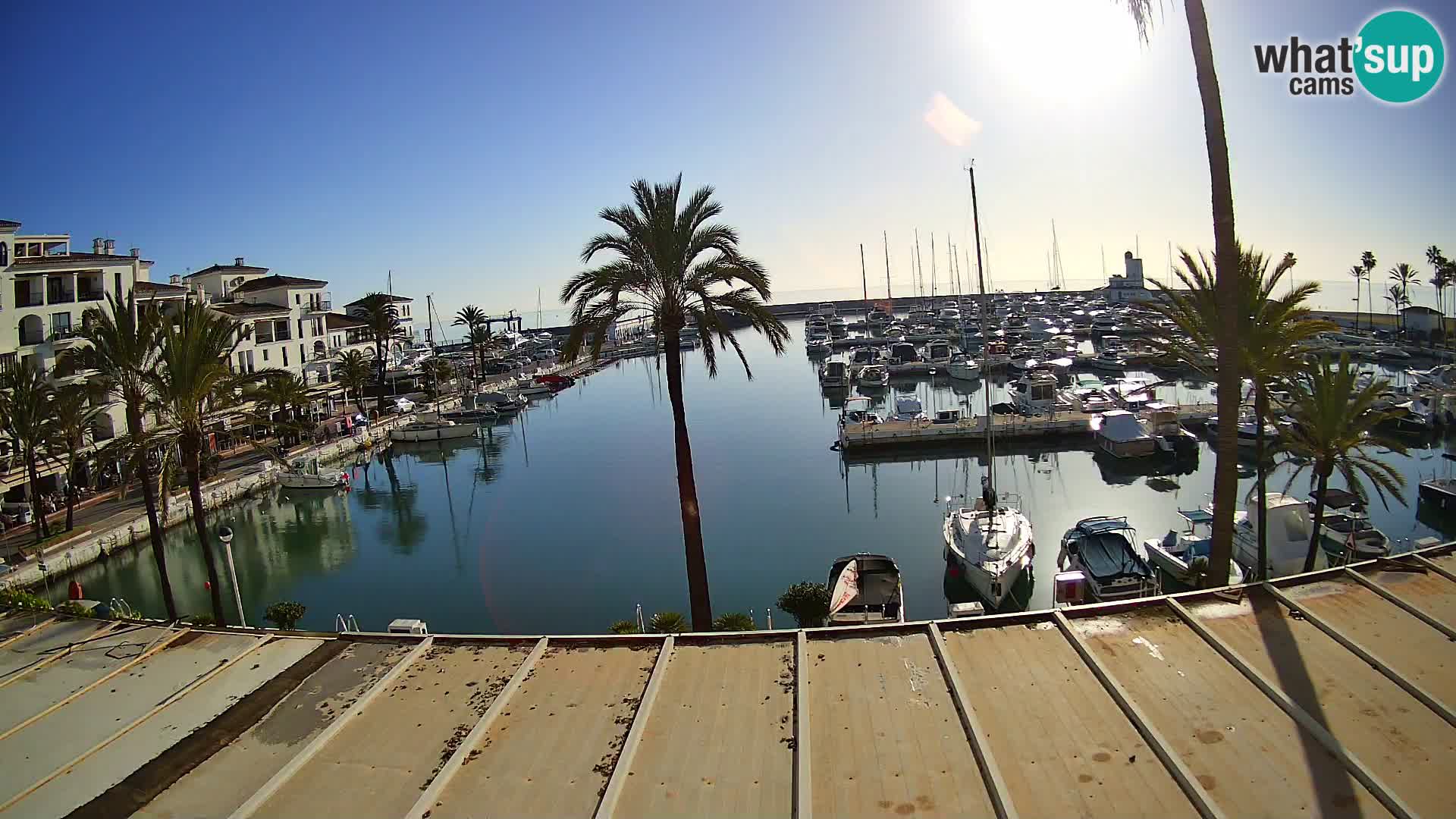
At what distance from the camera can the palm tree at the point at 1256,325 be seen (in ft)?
51.7

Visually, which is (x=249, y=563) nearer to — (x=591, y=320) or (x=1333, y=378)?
(x=591, y=320)

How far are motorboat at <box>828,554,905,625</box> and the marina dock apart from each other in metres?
7.55

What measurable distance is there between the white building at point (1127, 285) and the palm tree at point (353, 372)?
9760cm

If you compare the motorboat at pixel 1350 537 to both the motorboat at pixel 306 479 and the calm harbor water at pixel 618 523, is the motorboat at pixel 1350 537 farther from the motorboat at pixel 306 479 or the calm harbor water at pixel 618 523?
the motorboat at pixel 306 479

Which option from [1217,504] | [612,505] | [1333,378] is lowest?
[612,505]

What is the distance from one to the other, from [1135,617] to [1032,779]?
388 cm

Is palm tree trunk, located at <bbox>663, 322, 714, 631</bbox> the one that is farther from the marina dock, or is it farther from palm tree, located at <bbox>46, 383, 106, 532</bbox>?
palm tree, located at <bbox>46, 383, 106, 532</bbox>

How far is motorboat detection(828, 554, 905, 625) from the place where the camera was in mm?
17473

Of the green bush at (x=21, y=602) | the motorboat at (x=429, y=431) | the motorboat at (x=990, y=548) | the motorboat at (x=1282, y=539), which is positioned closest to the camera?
the green bush at (x=21, y=602)

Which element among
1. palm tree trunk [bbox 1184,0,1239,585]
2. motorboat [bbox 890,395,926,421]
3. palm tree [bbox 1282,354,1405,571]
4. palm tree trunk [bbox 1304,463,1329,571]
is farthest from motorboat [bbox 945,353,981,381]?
palm tree trunk [bbox 1184,0,1239,585]

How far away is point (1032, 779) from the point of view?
6906 mm

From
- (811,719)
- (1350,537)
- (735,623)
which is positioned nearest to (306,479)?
(735,623)

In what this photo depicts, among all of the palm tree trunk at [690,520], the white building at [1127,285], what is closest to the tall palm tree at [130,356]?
the palm tree trunk at [690,520]

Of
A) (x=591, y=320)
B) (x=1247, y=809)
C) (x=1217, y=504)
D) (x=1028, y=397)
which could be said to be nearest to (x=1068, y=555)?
(x=1217, y=504)
